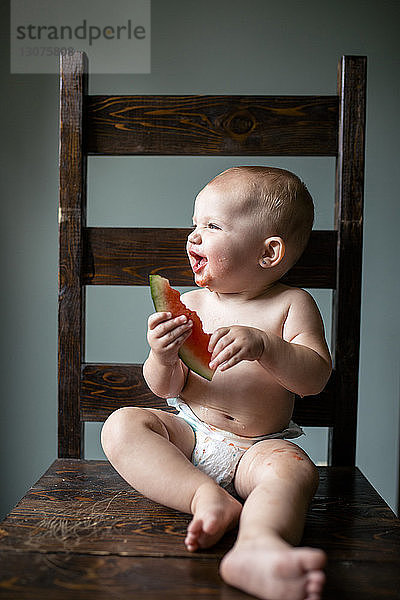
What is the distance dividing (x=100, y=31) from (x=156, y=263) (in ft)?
2.86

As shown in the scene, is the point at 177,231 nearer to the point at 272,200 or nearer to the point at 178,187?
the point at 272,200

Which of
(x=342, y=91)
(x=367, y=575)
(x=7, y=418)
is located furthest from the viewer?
(x=7, y=418)

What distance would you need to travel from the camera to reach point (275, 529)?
0.80 metres

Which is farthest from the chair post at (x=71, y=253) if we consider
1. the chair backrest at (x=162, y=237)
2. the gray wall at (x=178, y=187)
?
the gray wall at (x=178, y=187)

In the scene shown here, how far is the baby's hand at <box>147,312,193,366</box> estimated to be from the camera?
997mm

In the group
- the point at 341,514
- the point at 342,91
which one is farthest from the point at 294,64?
the point at 341,514

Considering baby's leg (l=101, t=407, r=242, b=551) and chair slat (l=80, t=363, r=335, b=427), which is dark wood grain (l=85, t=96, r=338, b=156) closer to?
chair slat (l=80, t=363, r=335, b=427)

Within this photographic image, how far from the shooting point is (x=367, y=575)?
78cm

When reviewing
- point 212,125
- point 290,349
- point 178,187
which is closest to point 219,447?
point 290,349

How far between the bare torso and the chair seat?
0.15 metres

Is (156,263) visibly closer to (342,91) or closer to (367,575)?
(342,91)

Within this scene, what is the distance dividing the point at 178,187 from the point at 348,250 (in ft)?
2.43

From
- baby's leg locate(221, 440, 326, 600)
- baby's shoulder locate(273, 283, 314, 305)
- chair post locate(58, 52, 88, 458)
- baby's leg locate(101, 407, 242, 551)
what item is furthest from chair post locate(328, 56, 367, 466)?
chair post locate(58, 52, 88, 458)

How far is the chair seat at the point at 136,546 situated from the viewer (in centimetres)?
74
